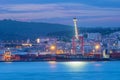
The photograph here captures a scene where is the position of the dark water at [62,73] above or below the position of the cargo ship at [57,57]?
below

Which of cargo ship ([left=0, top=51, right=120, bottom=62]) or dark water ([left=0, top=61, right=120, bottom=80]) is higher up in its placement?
cargo ship ([left=0, top=51, right=120, bottom=62])

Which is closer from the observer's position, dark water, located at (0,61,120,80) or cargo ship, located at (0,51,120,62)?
dark water, located at (0,61,120,80)

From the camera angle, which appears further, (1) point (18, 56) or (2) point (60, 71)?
(1) point (18, 56)

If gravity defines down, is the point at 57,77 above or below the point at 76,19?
below

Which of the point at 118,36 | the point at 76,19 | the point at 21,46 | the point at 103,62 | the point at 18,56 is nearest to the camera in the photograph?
the point at 103,62

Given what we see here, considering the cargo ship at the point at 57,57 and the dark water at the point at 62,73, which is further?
the cargo ship at the point at 57,57

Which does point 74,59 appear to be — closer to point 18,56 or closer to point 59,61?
point 59,61

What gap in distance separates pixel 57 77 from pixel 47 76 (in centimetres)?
129

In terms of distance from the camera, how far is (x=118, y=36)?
94.2m

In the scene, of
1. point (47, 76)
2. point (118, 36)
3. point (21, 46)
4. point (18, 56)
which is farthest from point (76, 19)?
point (47, 76)

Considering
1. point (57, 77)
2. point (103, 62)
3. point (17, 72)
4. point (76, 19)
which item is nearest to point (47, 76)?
point (57, 77)

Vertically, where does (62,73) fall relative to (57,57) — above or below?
below

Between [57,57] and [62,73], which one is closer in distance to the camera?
[62,73]

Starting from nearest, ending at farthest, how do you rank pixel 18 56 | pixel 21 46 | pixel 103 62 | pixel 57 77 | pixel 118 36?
1. pixel 57 77
2. pixel 103 62
3. pixel 18 56
4. pixel 21 46
5. pixel 118 36
